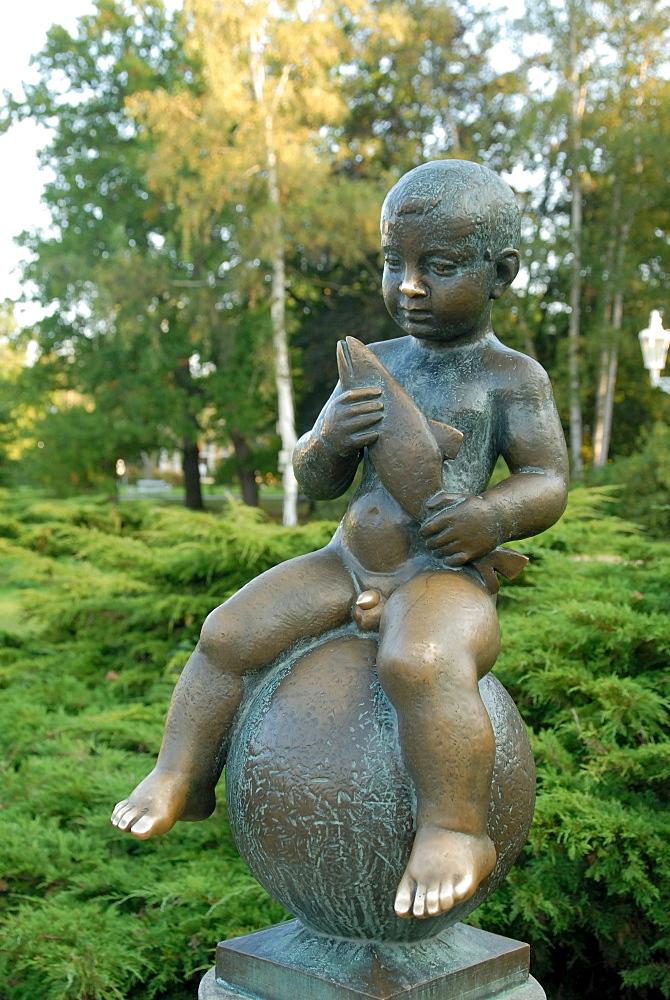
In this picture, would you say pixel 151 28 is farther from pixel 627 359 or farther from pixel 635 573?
pixel 635 573

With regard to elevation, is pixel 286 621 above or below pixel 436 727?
above

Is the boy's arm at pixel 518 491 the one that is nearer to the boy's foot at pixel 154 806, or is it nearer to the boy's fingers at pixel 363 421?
the boy's fingers at pixel 363 421

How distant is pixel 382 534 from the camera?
8.07 ft

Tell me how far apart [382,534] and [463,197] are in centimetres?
82

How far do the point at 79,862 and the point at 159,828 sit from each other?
7.07ft

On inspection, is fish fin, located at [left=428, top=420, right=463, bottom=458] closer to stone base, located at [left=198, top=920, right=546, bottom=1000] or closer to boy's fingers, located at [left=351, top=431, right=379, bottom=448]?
boy's fingers, located at [left=351, top=431, right=379, bottom=448]

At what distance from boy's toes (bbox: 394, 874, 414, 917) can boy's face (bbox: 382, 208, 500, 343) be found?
4.23ft

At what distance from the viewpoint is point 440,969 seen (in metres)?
2.35

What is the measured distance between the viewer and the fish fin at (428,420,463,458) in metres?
2.40

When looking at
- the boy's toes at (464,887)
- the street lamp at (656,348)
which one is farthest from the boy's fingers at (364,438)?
the street lamp at (656,348)

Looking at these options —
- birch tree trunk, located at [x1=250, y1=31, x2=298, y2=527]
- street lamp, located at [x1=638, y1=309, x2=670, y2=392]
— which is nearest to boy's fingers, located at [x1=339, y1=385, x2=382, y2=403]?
street lamp, located at [x1=638, y1=309, x2=670, y2=392]

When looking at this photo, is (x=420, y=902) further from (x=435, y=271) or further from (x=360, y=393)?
(x=435, y=271)

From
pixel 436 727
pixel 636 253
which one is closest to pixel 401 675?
pixel 436 727

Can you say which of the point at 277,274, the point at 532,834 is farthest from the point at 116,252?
the point at 532,834
